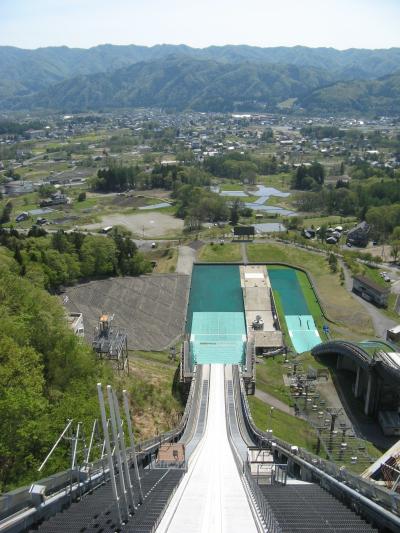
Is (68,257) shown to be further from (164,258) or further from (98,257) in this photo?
(164,258)

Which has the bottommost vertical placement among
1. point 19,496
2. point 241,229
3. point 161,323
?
point 161,323

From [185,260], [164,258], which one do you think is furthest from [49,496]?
[164,258]

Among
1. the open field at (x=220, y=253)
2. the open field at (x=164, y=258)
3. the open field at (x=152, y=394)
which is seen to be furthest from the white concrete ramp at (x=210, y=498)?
the open field at (x=220, y=253)

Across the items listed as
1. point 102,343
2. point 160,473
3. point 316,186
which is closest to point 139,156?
point 316,186

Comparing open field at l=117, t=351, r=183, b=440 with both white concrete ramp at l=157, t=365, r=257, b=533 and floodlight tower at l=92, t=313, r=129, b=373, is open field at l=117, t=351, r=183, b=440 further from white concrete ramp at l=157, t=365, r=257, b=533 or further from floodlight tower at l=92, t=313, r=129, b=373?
white concrete ramp at l=157, t=365, r=257, b=533

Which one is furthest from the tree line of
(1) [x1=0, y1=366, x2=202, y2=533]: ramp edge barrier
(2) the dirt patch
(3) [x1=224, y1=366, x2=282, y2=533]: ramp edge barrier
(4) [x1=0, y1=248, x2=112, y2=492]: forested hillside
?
(1) [x1=0, y1=366, x2=202, y2=533]: ramp edge barrier

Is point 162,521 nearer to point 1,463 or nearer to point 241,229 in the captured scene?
point 1,463
